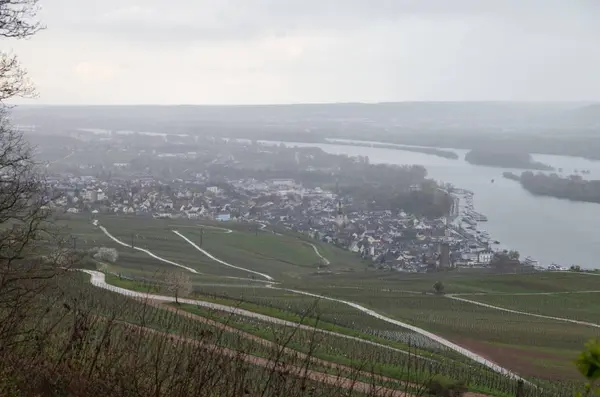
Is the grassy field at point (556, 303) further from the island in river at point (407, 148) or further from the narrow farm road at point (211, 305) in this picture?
the island in river at point (407, 148)

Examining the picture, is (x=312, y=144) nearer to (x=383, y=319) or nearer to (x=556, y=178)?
(x=556, y=178)

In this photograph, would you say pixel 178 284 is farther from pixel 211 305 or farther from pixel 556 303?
pixel 556 303

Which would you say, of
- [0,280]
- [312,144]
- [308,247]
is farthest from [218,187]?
[0,280]

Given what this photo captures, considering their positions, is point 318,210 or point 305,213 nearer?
point 305,213

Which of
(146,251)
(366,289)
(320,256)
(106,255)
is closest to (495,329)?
(366,289)

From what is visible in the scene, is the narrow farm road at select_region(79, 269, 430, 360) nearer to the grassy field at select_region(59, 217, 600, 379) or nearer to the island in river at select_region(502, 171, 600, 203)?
the grassy field at select_region(59, 217, 600, 379)

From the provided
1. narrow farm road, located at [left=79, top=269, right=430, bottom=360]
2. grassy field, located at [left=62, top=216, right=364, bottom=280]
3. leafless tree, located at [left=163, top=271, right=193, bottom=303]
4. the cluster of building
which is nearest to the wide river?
the cluster of building
